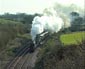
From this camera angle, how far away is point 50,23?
1596 inches

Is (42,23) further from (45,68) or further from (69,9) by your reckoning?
(45,68)

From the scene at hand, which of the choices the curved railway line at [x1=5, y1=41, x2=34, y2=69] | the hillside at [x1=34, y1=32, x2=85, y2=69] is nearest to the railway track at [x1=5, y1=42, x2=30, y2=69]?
the curved railway line at [x1=5, y1=41, x2=34, y2=69]

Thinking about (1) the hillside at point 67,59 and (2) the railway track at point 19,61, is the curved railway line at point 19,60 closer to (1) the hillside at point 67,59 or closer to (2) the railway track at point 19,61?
(2) the railway track at point 19,61

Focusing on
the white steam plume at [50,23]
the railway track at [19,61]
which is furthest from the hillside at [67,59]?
the white steam plume at [50,23]

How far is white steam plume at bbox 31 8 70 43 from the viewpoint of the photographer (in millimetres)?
34034

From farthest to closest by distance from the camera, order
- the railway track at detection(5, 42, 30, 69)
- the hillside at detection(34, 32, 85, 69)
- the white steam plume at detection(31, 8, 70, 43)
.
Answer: the white steam plume at detection(31, 8, 70, 43), the railway track at detection(5, 42, 30, 69), the hillside at detection(34, 32, 85, 69)

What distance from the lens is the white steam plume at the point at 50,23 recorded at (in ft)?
112

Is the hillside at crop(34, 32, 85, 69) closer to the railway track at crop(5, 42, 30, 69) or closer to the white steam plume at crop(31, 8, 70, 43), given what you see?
the railway track at crop(5, 42, 30, 69)

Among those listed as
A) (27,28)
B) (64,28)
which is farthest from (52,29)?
(27,28)

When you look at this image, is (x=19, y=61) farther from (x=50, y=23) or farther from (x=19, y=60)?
(x=50, y=23)

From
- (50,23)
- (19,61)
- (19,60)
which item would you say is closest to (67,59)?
(19,61)

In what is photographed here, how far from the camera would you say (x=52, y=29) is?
41875mm

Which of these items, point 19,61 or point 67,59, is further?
point 19,61

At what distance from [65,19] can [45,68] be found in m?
29.7
